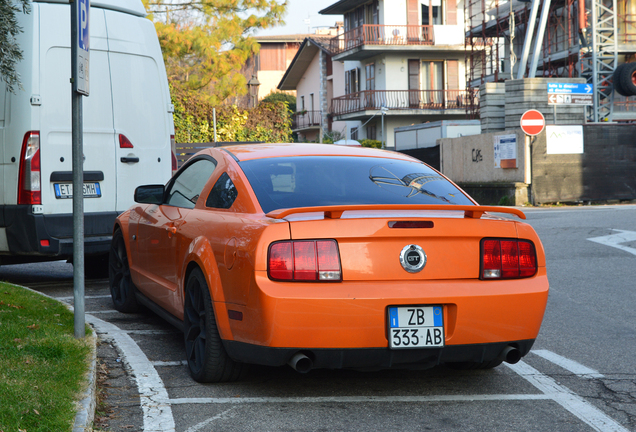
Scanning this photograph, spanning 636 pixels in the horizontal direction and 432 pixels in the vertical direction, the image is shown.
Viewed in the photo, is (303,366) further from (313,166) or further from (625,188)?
(625,188)

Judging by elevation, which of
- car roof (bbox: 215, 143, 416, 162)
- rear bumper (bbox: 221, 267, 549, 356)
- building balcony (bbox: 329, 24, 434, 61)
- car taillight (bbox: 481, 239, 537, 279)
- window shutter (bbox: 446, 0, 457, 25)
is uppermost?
window shutter (bbox: 446, 0, 457, 25)

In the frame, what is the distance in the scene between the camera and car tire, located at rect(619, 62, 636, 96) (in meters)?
30.9

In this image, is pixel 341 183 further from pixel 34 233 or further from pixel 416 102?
pixel 416 102

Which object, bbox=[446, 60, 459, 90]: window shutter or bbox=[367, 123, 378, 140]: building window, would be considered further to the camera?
bbox=[367, 123, 378, 140]: building window

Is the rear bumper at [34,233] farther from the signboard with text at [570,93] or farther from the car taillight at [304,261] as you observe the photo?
the signboard with text at [570,93]

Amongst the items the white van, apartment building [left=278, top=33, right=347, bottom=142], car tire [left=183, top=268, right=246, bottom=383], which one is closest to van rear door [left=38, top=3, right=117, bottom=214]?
the white van

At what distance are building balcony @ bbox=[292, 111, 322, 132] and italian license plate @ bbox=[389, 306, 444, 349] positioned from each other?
52035 millimetres

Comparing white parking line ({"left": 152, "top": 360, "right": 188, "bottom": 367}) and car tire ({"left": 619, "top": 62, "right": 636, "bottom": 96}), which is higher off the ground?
car tire ({"left": 619, "top": 62, "right": 636, "bottom": 96})

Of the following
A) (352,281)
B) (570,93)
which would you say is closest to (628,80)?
(570,93)

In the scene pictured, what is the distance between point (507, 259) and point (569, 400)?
0.87 metres

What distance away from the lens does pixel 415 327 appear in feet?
13.2

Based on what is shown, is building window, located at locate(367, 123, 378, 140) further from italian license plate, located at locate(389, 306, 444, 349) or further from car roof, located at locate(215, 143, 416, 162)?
italian license plate, located at locate(389, 306, 444, 349)

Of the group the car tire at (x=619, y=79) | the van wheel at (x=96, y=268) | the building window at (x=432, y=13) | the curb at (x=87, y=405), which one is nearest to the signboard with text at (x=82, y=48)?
the curb at (x=87, y=405)

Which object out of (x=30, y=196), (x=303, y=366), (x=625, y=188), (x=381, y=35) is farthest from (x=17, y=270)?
(x=381, y=35)
